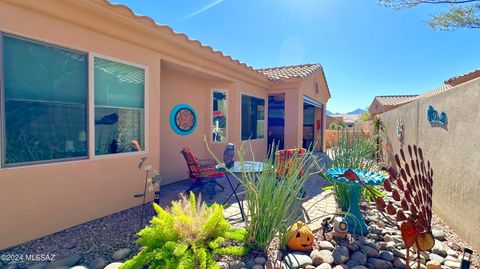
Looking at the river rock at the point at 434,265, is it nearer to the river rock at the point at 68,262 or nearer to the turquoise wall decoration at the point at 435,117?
the turquoise wall decoration at the point at 435,117

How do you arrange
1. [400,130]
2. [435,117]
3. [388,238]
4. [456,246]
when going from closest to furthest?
[456,246], [388,238], [435,117], [400,130]

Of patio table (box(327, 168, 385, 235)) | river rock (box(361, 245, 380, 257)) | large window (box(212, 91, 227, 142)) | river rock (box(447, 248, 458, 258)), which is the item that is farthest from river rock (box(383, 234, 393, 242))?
large window (box(212, 91, 227, 142))

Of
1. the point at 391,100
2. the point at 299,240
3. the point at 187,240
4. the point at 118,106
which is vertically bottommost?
the point at 299,240

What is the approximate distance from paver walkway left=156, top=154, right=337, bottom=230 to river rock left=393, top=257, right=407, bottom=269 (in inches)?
35.4

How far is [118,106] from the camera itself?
166 inches

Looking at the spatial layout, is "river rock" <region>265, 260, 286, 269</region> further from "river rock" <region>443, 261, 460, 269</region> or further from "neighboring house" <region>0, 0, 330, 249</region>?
"neighboring house" <region>0, 0, 330, 249</region>

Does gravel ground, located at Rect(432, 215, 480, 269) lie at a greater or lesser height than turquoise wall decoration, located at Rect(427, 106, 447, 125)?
lesser

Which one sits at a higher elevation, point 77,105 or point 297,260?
point 77,105

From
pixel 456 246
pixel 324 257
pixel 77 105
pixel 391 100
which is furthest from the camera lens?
pixel 391 100

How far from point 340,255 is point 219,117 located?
5.59 m

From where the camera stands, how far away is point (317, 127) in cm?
1549

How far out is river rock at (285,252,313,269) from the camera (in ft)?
8.27

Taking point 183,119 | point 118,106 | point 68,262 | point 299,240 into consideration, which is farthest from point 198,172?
point 299,240

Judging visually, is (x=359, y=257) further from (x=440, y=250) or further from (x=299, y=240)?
(x=440, y=250)
